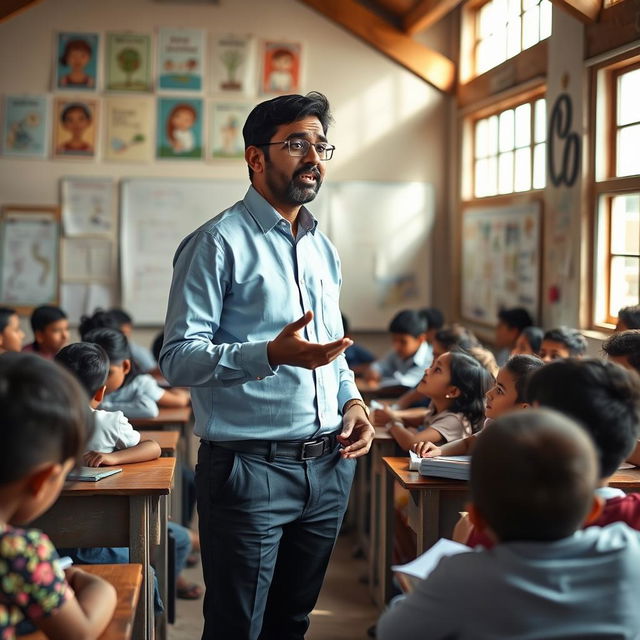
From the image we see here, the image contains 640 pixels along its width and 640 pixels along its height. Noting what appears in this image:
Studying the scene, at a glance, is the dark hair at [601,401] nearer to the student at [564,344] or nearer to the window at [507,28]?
the student at [564,344]

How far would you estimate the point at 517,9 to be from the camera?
5.38 metres

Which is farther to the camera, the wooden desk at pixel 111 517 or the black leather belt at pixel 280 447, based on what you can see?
the wooden desk at pixel 111 517

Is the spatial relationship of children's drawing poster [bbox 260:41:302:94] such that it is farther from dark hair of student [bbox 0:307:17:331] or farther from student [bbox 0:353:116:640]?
student [bbox 0:353:116:640]

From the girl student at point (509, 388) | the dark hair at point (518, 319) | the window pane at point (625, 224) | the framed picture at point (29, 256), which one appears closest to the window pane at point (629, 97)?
the window pane at point (625, 224)

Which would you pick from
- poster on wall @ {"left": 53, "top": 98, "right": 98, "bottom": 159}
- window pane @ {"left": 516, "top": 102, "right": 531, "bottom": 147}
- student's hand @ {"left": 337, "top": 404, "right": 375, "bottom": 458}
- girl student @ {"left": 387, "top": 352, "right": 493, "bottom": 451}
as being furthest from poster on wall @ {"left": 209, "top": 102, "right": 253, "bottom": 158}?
student's hand @ {"left": 337, "top": 404, "right": 375, "bottom": 458}

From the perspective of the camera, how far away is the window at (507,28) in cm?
501

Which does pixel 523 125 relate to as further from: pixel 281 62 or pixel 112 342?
pixel 112 342

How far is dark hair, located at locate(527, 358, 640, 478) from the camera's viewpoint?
154 centimetres

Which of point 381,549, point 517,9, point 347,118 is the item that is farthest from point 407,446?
point 347,118

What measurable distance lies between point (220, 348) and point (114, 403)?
198 centimetres

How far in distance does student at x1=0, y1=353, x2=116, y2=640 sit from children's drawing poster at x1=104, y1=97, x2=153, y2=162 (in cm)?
517

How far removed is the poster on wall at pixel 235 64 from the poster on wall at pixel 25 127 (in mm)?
1205

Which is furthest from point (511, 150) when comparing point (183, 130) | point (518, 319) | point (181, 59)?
point (181, 59)

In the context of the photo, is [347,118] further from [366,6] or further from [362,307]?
[362,307]
